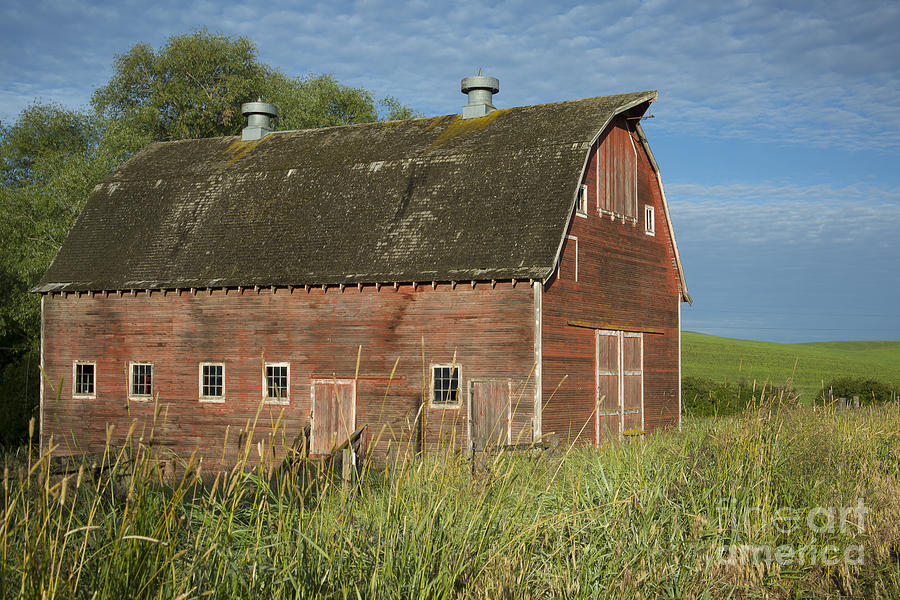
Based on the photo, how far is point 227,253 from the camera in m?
21.9

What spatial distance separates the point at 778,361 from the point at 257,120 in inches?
1860

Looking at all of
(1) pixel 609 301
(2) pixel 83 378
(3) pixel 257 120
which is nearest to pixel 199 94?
(3) pixel 257 120

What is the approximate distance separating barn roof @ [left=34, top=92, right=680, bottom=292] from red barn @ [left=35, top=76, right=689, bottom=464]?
58 mm

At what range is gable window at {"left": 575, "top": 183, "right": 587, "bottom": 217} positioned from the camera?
1962cm

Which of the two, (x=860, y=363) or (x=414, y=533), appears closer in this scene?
(x=414, y=533)

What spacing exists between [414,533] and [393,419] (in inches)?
566

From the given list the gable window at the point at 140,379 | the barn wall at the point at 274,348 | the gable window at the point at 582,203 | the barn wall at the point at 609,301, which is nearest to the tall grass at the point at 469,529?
the barn wall at the point at 609,301

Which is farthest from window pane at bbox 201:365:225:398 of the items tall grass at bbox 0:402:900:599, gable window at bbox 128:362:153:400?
tall grass at bbox 0:402:900:599

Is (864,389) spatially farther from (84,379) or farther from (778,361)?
(778,361)

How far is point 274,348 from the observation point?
20766 millimetres

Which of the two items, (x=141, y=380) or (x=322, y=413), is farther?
(x=141, y=380)

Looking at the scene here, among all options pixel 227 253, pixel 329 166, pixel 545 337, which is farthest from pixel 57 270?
pixel 545 337

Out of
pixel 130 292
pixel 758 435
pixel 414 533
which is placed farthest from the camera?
pixel 130 292

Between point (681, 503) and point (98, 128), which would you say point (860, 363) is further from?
point (681, 503)
